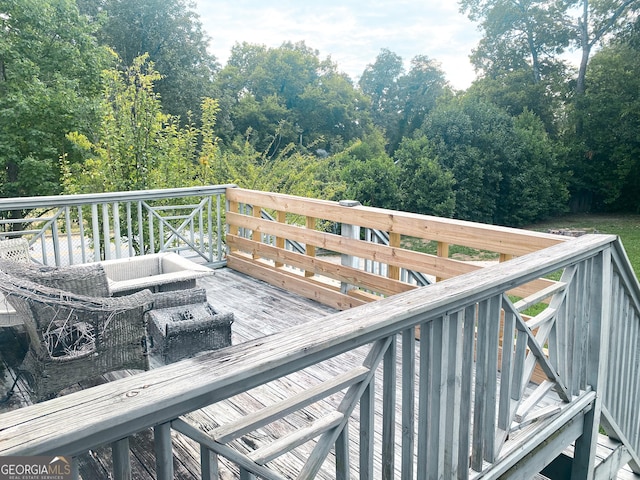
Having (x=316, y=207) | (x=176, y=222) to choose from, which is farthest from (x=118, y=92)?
(x=316, y=207)

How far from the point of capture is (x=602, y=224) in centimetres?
1889

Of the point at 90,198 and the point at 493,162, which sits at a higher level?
the point at 493,162

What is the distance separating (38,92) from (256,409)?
13.0 metres

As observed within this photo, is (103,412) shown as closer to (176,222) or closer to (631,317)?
(631,317)

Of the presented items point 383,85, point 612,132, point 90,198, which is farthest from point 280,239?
point 383,85

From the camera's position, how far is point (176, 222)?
7461mm

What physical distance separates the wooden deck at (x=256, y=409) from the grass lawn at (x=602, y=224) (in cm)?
1478

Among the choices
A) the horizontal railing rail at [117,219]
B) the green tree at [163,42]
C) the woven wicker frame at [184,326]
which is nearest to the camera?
the woven wicker frame at [184,326]

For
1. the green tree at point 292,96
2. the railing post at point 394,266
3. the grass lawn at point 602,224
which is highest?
the green tree at point 292,96

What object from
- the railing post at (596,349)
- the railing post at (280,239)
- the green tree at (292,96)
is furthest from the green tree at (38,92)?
the railing post at (596,349)

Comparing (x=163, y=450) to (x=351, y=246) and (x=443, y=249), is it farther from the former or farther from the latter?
(x=351, y=246)

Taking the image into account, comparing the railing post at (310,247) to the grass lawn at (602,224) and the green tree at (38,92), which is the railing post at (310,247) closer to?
the green tree at (38,92)

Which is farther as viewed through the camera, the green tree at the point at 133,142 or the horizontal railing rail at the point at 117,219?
the green tree at the point at 133,142

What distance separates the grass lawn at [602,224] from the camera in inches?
671
